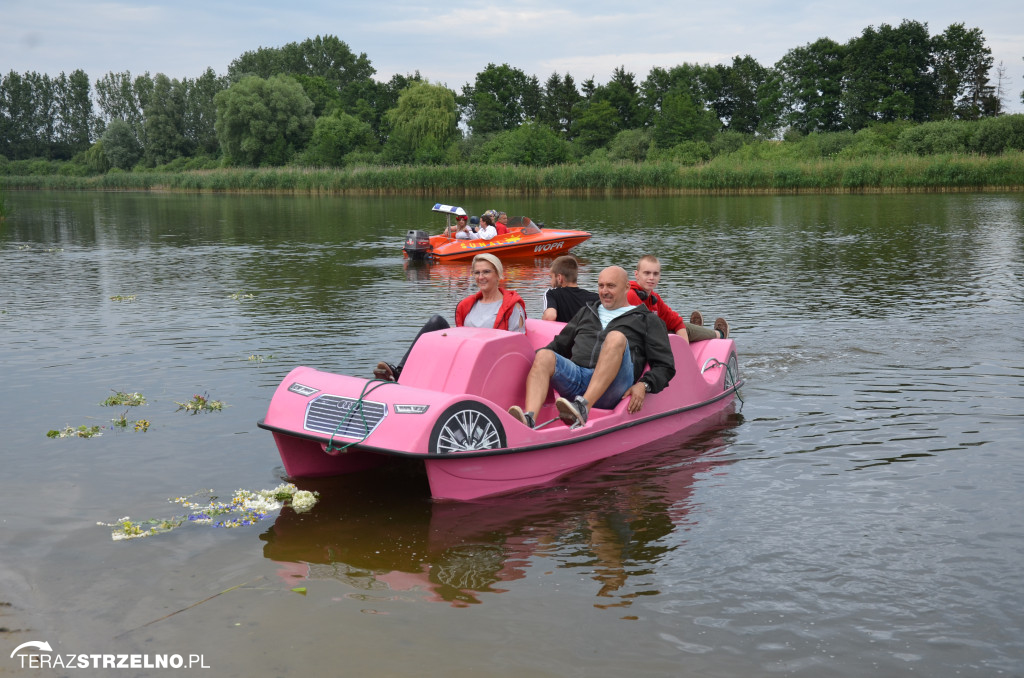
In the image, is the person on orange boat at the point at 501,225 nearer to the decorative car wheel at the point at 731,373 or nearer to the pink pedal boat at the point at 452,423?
the decorative car wheel at the point at 731,373

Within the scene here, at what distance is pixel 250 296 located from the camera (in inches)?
630

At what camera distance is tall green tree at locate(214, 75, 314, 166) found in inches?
3140

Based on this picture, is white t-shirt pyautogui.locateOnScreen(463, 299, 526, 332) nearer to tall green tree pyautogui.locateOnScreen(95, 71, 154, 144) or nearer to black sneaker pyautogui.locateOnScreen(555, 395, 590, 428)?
black sneaker pyautogui.locateOnScreen(555, 395, 590, 428)

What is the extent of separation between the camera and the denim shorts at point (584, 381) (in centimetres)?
715

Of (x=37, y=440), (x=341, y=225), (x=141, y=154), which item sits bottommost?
(x=37, y=440)

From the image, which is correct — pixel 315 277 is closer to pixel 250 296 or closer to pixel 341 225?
pixel 250 296

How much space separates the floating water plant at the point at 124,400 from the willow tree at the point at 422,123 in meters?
64.4

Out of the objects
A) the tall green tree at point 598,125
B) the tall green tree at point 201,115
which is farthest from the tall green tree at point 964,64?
the tall green tree at point 201,115

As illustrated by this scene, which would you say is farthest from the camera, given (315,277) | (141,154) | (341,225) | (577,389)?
(141,154)

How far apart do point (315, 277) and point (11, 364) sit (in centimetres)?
863

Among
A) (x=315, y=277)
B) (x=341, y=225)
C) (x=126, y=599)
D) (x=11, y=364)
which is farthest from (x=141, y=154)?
(x=126, y=599)

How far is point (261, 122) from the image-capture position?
7944cm

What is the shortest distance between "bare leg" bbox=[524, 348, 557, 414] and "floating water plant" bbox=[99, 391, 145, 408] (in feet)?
13.2

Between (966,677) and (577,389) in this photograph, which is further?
(577,389)
